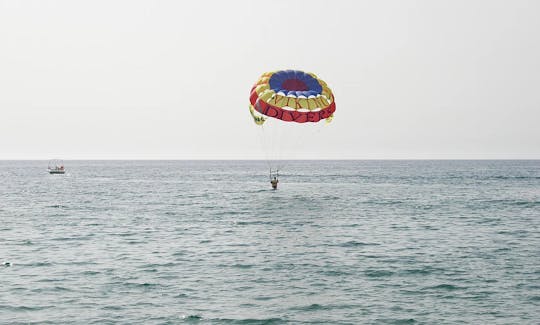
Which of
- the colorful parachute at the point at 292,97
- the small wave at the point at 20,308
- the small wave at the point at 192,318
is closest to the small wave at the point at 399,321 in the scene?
the small wave at the point at 192,318

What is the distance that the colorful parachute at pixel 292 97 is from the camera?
183ft

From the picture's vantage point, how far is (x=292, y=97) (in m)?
56.1

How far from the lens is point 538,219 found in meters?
51.5

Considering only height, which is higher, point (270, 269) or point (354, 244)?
point (354, 244)

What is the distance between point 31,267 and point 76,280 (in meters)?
4.65

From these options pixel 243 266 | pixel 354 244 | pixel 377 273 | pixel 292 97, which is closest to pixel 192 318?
pixel 243 266

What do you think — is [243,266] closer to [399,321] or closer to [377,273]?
[377,273]

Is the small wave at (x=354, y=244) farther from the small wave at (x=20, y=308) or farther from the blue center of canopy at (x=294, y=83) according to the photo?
the blue center of canopy at (x=294, y=83)

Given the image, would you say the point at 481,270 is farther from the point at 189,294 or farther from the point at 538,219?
the point at 538,219

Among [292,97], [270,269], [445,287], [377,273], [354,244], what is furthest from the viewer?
[292,97]

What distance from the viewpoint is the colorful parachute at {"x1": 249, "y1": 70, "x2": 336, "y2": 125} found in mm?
55719

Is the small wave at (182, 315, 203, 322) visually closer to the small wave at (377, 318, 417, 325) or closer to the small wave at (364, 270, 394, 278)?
the small wave at (377, 318, 417, 325)

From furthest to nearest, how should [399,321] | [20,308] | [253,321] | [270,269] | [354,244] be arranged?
[354,244], [270,269], [20,308], [253,321], [399,321]

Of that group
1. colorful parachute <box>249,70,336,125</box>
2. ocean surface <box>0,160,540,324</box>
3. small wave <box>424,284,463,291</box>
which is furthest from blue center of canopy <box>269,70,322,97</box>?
small wave <box>424,284,463,291</box>
